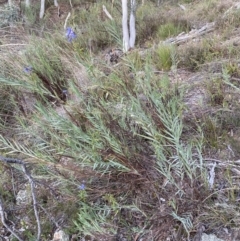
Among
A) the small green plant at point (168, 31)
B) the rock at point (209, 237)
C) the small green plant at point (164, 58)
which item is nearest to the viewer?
the rock at point (209, 237)

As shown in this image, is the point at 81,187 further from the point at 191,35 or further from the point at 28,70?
the point at 191,35

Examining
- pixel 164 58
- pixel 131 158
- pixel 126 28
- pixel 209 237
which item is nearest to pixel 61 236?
pixel 131 158

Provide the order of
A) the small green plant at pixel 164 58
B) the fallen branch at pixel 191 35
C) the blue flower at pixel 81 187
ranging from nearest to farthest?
1. the blue flower at pixel 81 187
2. the small green plant at pixel 164 58
3. the fallen branch at pixel 191 35

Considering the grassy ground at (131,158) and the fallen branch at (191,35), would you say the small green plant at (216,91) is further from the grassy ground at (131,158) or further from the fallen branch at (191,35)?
the fallen branch at (191,35)

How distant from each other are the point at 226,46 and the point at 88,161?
1520 mm

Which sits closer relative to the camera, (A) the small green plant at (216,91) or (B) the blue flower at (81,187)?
(B) the blue flower at (81,187)

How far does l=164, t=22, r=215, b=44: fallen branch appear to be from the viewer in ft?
9.89

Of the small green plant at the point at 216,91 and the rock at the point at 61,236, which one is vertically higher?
the small green plant at the point at 216,91

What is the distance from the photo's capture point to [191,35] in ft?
10.0

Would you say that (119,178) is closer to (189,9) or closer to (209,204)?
(209,204)

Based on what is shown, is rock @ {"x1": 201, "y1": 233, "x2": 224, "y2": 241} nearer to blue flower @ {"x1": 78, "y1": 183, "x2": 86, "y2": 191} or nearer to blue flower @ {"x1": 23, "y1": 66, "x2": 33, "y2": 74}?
blue flower @ {"x1": 78, "y1": 183, "x2": 86, "y2": 191}

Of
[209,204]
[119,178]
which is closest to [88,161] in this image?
[119,178]

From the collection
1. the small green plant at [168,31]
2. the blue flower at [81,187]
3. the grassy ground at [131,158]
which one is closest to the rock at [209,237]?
the grassy ground at [131,158]

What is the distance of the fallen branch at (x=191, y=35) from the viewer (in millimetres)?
3014
